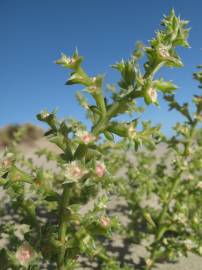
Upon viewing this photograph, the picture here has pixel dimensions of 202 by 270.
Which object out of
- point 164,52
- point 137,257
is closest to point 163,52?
point 164,52

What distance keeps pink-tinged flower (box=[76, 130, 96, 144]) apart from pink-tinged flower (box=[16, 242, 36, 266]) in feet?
2.18

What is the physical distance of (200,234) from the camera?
151 inches

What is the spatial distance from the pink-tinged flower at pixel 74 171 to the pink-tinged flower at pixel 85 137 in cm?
12

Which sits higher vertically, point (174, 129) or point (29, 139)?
point (29, 139)

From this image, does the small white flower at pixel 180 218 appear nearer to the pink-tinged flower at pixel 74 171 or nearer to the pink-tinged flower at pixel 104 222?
the pink-tinged flower at pixel 104 222

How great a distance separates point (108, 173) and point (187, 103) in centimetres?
211

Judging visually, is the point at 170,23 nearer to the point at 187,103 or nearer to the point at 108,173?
the point at 108,173

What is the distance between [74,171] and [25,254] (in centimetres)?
58

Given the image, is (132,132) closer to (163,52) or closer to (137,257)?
(163,52)

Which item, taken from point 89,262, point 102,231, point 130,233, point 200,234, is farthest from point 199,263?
point 102,231

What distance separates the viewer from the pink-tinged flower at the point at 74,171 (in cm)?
192

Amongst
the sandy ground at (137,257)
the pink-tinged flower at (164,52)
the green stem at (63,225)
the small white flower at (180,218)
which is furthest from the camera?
the sandy ground at (137,257)

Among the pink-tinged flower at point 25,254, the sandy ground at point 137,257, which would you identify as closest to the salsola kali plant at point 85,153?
the pink-tinged flower at point 25,254

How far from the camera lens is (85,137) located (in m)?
1.97
